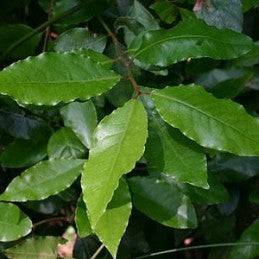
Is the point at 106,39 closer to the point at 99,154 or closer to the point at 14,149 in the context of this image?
the point at 14,149

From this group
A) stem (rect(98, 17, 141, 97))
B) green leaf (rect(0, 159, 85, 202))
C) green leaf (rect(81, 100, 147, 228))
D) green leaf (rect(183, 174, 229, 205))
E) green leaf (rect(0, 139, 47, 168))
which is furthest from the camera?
green leaf (rect(0, 139, 47, 168))

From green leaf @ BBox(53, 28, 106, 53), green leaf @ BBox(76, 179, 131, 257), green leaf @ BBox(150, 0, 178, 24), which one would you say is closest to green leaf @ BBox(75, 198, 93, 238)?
green leaf @ BBox(76, 179, 131, 257)

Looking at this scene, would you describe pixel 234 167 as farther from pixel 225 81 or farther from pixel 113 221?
pixel 113 221

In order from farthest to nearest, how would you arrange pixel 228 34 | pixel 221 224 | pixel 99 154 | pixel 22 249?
1. pixel 221 224
2. pixel 22 249
3. pixel 228 34
4. pixel 99 154

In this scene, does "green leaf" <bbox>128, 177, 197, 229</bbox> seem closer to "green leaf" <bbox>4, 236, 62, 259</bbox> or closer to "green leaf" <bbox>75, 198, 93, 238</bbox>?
"green leaf" <bbox>75, 198, 93, 238</bbox>

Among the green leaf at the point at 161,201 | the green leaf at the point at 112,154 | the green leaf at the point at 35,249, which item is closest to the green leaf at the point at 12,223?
the green leaf at the point at 35,249

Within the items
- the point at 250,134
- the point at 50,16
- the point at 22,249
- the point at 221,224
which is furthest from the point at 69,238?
the point at 250,134
